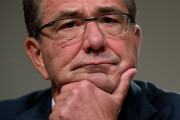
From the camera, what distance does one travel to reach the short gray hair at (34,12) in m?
1.77

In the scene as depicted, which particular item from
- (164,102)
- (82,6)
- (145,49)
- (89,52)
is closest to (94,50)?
(89,52)

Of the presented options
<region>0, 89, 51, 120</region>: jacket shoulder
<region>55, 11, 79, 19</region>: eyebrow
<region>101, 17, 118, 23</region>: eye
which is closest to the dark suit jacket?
<region>0, 89, 51, 120</region>: jacket shoulder

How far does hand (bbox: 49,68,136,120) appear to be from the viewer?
1320 mm

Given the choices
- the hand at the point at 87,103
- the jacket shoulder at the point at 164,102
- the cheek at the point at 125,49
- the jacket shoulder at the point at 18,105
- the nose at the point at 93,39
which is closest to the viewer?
the hand at the point at 87,103

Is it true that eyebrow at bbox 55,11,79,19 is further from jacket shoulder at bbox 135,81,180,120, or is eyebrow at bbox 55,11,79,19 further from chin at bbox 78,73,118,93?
jacket shoulder at bbox 135,81,180,120

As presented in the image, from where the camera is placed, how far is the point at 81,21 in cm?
158

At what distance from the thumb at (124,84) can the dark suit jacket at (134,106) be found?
13.8 inches

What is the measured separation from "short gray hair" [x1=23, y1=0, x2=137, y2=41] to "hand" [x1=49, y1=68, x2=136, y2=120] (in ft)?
1.82

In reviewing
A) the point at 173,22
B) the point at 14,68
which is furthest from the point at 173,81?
the point at 14,68

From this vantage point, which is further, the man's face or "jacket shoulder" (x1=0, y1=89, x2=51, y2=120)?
"jacket shoulder" (x1=0, y1=89, x2=51, y2=120)

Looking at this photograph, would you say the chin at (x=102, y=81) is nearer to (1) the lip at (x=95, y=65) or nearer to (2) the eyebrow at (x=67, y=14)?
(1) the lip at (x=95, y=65)

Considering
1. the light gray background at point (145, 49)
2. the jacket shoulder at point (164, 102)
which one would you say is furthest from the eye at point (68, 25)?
the light gray background at point (145, 49)

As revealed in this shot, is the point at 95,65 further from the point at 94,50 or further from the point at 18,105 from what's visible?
the point at 18,105

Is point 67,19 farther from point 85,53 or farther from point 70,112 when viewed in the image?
point 70,112
